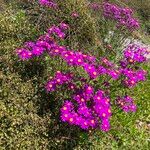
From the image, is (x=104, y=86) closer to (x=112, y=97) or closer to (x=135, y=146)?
(x=112, y=97)

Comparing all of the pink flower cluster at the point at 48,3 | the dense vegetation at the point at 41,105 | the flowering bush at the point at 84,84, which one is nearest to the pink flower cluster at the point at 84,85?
the flowering bush at the point at 84,84

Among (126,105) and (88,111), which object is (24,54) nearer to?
(88,111)

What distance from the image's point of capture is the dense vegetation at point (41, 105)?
19.7 ft

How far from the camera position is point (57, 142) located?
622cm

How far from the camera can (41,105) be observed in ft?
21.4

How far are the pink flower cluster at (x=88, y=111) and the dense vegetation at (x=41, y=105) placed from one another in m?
0.43

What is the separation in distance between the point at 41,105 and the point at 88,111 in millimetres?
914

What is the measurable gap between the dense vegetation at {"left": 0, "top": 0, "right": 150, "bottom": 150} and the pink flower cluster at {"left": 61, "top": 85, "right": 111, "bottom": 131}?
426mm

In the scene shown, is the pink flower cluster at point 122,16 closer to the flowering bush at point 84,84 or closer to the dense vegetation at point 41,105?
the dense vegetation at point 41,105

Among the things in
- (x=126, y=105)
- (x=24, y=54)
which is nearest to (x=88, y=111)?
(x=126, y=105)

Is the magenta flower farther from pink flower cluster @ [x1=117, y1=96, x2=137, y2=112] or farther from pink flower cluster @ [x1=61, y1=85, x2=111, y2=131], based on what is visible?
pink flower cluster @ [x1=117, y1=96, x2=137, y2=112]

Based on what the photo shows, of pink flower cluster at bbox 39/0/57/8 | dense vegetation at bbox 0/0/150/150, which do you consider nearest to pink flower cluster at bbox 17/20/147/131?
dense vegetation at bbox 0/0/150/150

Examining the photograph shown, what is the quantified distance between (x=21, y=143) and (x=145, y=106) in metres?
3.66

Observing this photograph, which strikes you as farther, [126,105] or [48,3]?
[48,3]
